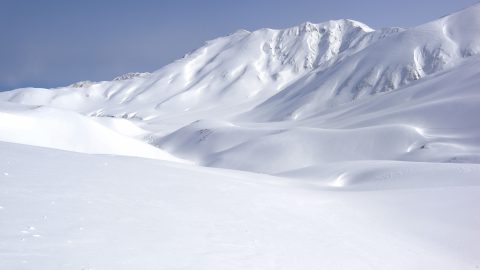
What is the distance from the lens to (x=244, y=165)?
57688 mm

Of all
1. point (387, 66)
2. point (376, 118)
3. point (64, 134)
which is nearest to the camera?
point (64, 134)

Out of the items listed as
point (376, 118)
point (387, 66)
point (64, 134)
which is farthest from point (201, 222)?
point (387, 66)

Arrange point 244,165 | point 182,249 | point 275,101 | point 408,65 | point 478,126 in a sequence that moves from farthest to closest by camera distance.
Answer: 1. point 275,101
2. point 408,65
3. point 244,165
4. point 478,126
5. point 182,249

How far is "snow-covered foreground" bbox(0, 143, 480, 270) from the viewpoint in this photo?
7312 millimetres

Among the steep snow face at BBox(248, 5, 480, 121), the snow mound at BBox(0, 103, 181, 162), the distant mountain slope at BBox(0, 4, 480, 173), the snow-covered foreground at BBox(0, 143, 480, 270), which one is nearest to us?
the snow-covered foreground at BBox(0, 143, 480, 270)

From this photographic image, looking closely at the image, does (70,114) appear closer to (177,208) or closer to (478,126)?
(177,208)

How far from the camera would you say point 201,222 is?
9.90 meters

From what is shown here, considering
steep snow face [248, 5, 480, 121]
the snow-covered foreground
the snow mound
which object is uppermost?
steep snow face [248, 5, 480, 121]

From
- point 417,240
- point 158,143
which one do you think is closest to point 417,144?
point 417,240

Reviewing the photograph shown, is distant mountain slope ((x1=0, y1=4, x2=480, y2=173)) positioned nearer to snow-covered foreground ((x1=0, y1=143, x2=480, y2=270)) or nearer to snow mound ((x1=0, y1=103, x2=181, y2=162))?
snow mound ((x1=0, y1=103, x2=181, y2=162))

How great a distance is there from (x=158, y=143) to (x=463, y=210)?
82282 mm

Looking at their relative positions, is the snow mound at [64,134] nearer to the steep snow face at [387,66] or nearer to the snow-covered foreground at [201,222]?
the snow-covered foreground at [201,222]

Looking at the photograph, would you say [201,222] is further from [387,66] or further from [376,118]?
[387,66]

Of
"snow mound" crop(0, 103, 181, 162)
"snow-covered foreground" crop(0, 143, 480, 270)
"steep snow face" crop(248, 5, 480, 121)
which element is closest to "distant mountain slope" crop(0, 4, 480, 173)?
"steep snow face" crop(248, 5, 480, 121)
